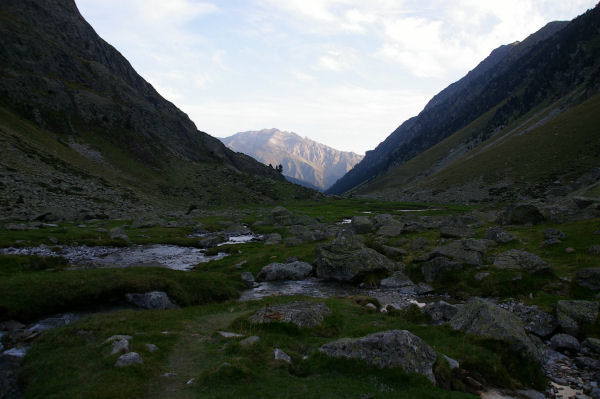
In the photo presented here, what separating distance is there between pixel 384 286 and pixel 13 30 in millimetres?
160824

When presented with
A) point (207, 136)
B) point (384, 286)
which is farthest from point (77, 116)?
point (384, 286)

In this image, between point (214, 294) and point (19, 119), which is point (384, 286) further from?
point (19, 119)

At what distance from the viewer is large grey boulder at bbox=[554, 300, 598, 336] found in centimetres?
1833

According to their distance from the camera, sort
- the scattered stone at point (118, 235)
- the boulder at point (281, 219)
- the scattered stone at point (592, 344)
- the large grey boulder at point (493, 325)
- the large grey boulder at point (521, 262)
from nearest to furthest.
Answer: the large grey boulder at point (493, 325), the scattered stone at point (592, 344), the large grey boulder at point (521, 262), the scattered stone at point (118, 235), the boulder at point (281, 219)

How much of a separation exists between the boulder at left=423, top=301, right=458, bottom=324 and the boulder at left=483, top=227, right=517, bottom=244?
A: 57.0 feet

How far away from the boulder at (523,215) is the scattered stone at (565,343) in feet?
93.6

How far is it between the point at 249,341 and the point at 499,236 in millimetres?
31915

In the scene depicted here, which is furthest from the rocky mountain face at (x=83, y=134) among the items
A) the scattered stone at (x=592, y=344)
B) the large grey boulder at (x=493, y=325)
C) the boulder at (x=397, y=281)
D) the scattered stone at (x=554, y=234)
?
the scattered stone at (x=554, y=234)

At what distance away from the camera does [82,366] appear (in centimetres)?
1379

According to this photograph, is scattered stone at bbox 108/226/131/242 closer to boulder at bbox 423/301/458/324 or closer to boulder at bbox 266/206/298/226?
boulder at bbox 266/206/298/226

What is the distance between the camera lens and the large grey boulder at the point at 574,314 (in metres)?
18.3

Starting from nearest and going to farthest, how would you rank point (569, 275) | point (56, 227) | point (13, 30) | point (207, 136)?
1. point (569, 275)
2. point (56, 227)
3. point (13, 30)
4. point (207, 136)

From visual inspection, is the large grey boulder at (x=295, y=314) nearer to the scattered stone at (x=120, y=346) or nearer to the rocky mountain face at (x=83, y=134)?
the scattered stone at (x=120, y=346)

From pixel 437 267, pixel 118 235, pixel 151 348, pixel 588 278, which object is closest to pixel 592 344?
pixel 588 278
